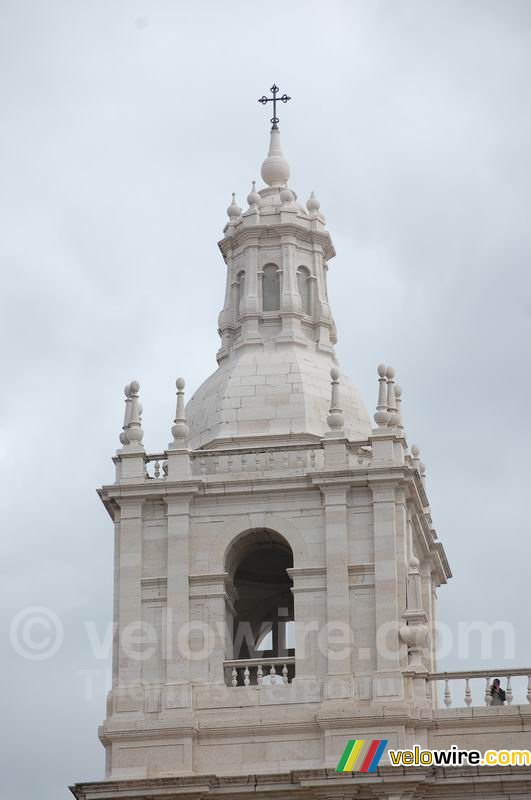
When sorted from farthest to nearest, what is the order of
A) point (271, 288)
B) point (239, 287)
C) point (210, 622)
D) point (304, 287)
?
point (239, 287) → point (304, 287) → point (271, 288) → point (210, 622)

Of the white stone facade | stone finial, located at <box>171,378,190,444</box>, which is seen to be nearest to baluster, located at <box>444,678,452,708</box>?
the white stone facade

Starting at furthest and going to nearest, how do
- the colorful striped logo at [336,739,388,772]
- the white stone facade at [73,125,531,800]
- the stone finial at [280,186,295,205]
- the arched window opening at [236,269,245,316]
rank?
the stone finial at [280,186,295,205], the arched window opening at [236,269,245,316], the white stone facade at [73,125,531,800], the colorful striped logo at [336,739,388,772]

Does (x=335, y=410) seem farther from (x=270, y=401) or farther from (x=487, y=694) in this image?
(x=487, y=694)

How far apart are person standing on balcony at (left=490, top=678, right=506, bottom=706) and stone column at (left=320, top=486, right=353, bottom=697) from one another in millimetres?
2843

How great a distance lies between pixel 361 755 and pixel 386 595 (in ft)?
10.8

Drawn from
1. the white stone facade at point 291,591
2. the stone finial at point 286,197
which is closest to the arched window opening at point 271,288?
the white stone facade at point 291,591

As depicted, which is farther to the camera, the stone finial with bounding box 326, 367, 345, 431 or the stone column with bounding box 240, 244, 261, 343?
the stone column with bounding box 240, 244, 261, 343

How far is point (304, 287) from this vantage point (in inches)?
2247

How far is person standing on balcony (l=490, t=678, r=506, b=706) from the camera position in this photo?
51278 mm

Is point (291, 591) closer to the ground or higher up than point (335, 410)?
closer to the ground

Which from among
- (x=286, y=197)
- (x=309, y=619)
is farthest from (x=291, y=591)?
(x=286, y=197)

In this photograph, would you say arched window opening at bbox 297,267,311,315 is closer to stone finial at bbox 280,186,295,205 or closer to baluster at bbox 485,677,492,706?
stone finial at bbox 280,186,295,205

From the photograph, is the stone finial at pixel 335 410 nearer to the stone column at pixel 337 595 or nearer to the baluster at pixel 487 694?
the stone column at pixel 337 595

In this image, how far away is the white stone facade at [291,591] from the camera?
50.3 metres
